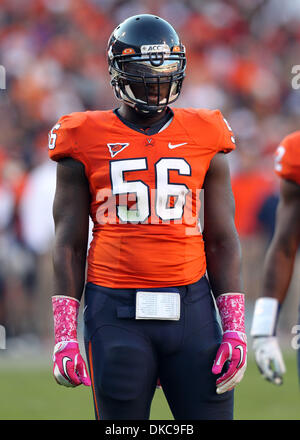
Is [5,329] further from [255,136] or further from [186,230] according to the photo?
[186,230]

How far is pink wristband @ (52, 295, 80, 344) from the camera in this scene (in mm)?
2875

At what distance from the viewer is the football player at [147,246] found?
280 centimetres

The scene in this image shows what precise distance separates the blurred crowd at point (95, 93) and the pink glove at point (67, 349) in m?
4.72

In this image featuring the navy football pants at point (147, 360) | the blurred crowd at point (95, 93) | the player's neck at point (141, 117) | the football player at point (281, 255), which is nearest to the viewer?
the navy football pants at point (147, 360)

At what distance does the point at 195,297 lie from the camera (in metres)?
2.88

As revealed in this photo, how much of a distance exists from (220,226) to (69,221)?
0.54 meters

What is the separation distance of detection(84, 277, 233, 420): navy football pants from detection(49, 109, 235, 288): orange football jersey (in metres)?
0.09

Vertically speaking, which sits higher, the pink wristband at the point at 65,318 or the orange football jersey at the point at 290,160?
the orange football jersey at the point at 290,160

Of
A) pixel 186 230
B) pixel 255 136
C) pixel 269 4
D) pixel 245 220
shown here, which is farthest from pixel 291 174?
pixel 269 4

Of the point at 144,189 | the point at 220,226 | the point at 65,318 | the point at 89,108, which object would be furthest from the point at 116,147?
the point at 89,108

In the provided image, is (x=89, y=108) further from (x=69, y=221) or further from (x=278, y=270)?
(x=69, y=221)

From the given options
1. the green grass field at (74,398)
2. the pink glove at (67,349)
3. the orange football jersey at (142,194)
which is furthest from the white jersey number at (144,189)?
the green grass field at (74,398)

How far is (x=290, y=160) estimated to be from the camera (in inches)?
142

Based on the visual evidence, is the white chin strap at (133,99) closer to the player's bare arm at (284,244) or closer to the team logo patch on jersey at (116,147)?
the team logo patch on jersey at (116,147)
